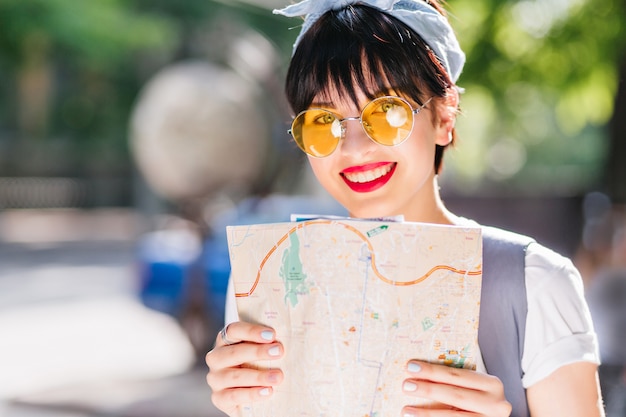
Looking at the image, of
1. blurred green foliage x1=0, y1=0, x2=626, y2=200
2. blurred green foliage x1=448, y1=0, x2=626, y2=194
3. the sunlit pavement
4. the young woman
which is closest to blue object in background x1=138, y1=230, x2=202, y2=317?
the sunlit pavement

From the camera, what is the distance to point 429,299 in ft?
4.10

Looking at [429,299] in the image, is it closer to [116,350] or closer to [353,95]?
[353,95]

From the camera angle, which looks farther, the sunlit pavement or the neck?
the sunlit pavement

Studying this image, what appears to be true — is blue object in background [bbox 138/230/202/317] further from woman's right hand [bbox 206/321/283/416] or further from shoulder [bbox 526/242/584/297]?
shoulder [bbox 526/242/584/297]

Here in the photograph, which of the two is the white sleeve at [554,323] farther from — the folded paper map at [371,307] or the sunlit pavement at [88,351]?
the sunlit pavement at [88,351]

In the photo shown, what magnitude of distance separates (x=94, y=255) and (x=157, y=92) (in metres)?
7.92

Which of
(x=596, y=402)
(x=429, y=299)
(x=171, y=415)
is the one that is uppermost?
(x=171, y=415)

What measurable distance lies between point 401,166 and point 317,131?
157 mm

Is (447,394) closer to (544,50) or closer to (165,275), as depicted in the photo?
(165,275)

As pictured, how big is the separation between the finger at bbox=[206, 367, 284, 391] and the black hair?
476 millimetres

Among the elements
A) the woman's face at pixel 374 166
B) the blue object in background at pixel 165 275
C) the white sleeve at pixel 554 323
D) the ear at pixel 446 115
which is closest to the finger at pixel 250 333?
the woman's face at pixel 374 166

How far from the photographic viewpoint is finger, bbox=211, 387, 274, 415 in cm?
129

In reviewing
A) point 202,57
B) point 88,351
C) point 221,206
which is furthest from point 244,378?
point 202,57

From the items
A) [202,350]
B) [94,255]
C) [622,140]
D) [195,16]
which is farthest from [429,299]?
[195,16]
